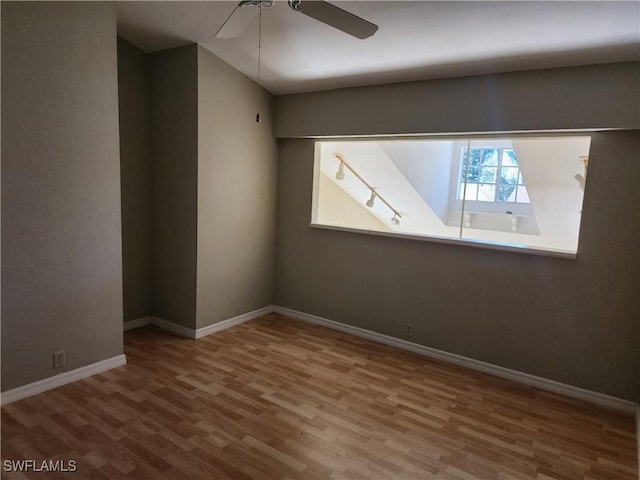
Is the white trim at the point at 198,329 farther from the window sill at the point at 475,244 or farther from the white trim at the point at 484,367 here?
the window sill at the point at 475,244

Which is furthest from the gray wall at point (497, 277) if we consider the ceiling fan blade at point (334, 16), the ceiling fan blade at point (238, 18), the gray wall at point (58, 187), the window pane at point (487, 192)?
the gray wall at point (58, 187)

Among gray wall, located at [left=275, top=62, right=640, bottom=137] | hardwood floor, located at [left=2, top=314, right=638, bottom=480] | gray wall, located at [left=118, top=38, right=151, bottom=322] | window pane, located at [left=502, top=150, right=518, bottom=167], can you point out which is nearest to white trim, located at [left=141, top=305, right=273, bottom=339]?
gray wall, located at [left=118, top=38, right=151, bottom=322]

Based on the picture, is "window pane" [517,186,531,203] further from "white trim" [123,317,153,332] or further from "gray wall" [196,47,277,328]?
"white trim" [123,317,153,332]

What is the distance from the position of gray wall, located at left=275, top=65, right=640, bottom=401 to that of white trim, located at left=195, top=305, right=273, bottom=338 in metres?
0.38

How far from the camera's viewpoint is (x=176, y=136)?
12.1 feet

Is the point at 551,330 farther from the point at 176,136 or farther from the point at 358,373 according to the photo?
the point at 176,136

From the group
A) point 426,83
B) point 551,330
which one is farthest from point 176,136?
point 551,330

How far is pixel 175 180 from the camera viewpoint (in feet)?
12.3

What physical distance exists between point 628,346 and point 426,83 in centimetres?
255

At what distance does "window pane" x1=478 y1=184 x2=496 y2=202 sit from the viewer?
443 centimetres

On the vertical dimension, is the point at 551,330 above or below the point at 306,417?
above

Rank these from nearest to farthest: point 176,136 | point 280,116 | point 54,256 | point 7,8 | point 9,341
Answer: point 7,8 → point 9,341 → point 54,256 → point 176,136 → point 280,116

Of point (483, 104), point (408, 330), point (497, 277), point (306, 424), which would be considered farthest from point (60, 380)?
point (483, 104)

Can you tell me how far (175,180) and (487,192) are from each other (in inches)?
133
